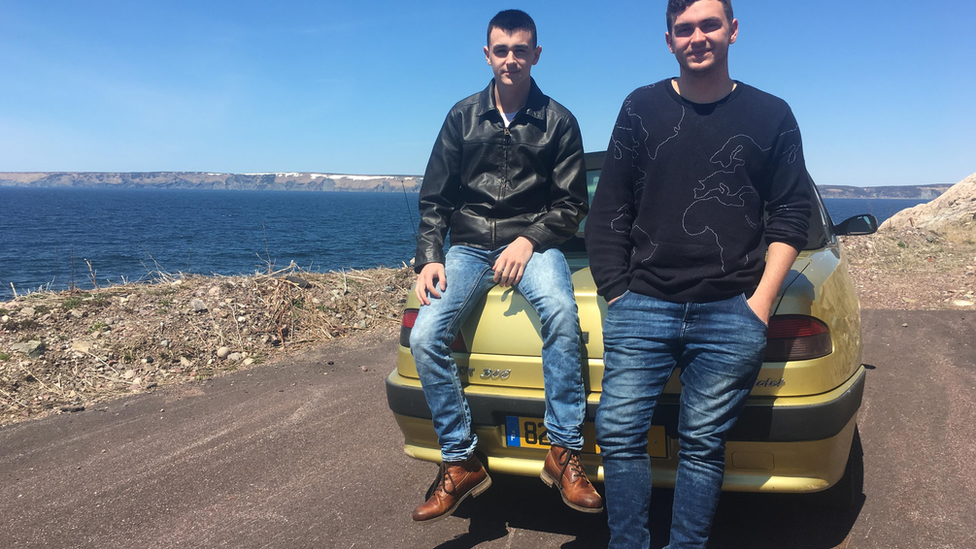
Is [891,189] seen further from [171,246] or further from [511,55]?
[511,55]

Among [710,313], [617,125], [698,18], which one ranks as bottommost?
[710,313]

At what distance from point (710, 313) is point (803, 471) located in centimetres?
74

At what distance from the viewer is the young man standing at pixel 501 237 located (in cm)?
244

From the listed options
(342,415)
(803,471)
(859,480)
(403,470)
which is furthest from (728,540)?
(342,415)

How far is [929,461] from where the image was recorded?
3.35m

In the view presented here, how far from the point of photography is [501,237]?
2982mm

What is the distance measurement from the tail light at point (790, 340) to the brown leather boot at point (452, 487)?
1.25 meters

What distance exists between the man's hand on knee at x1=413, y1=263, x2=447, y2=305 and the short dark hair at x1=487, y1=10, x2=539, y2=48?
3.80 ft

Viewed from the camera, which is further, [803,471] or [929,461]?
[929,461]

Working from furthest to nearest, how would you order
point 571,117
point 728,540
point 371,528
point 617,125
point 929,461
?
point 929,461 < point 571,117 < point 371,528 < point 728,540 < point 617,125

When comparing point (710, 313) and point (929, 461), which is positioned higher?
point (710, 313)

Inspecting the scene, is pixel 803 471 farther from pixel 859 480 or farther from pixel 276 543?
pixel 276 543

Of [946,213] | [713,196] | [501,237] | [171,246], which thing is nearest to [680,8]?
[713,196]

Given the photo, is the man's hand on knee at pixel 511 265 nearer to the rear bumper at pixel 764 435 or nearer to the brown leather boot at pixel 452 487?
the rear bumper at pixel 764 435
